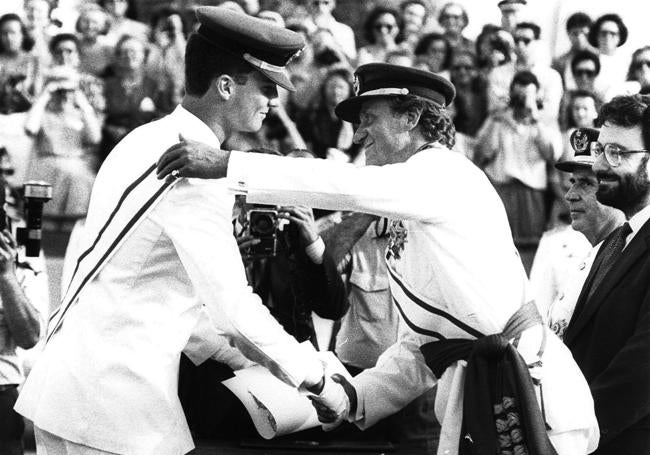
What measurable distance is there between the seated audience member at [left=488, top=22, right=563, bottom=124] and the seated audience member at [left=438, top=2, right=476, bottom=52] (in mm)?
388

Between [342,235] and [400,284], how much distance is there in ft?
5.91

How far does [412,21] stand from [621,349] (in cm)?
577

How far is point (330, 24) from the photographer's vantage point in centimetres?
924

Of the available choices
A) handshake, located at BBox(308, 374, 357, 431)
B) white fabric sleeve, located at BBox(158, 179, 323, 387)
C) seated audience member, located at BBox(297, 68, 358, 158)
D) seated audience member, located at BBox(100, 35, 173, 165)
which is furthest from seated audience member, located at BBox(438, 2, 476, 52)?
white fabric sleeve, located at BBox(158, 179, 323, 387)

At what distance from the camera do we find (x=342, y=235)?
5414 millimetres

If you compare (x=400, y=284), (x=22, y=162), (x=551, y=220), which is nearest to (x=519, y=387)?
(x=400, y=284)

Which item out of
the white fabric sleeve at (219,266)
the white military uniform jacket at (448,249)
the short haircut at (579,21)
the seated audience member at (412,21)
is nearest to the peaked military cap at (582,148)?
the white military uniform jacket at (448,249)

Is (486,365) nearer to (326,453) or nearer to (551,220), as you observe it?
(326,453)

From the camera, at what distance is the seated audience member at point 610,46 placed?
28.0 feet

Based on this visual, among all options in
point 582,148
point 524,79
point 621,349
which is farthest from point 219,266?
point 524,79

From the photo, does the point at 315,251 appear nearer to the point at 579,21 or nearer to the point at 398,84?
the point at 398,84

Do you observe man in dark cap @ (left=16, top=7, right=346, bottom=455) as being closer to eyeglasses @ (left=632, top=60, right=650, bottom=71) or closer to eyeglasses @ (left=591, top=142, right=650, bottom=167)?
eyeglasses @ (left=591, top=142, right=650, bottom=167)

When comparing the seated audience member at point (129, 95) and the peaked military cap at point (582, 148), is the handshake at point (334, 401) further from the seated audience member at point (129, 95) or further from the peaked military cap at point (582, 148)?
the seated audience member at point (129, 95)

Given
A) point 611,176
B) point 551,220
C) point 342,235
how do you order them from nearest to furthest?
1. point 611,176
2. point 342,235
3. point 551,220
